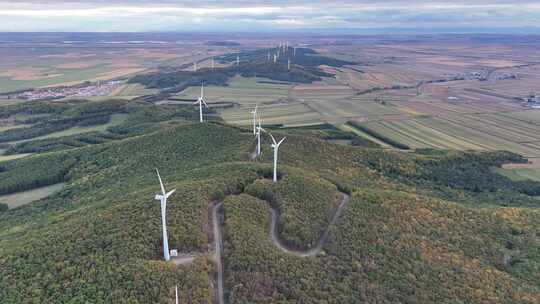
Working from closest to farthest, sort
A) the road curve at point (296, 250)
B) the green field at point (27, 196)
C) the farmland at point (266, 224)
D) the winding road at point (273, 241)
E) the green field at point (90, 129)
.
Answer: the farmland at point (266, 224) < the winding road at point (273, 241) < the road curve at point (296, 250) < the green field at point (27, 196) < the green field at point (90, 129)

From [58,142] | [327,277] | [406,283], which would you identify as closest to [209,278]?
[327,277]

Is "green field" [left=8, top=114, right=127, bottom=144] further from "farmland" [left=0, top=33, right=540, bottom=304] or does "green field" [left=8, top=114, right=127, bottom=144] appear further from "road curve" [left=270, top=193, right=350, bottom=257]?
"road curve" [left=270, top=193, right=350, bottom=257]

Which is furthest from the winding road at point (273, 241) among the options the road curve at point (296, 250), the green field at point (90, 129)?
the green field at point (90, 129)

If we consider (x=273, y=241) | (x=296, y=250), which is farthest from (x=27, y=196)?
(x=296, y=250)

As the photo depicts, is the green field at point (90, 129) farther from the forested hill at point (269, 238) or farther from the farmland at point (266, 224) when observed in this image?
the forested hill at point (269, 238)

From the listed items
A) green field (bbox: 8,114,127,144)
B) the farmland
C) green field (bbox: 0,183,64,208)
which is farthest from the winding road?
green field (bbox: 8,114,127,144)

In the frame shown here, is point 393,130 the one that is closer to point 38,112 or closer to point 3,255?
point 3,255
